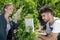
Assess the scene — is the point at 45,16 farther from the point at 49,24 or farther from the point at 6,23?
the point at 6,23

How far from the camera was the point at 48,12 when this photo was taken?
2.01 m

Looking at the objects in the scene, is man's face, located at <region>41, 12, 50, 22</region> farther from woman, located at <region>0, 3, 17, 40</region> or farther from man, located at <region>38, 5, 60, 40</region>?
woman, located at <region>0, 3, 17, 40</region>

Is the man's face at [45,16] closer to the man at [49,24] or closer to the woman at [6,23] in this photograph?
the man at [49,24]

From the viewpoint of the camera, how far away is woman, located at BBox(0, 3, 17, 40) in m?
2.16

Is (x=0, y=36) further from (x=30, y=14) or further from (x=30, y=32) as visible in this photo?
(x=30, y=14)

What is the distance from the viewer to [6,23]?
2.20m

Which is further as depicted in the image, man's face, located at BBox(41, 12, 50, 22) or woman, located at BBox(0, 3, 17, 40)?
woman, located at BBox(0, 3, 17, 40)

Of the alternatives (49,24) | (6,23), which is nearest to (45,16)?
(49,24)

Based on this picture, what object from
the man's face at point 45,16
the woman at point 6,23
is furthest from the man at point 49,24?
the woman at point 6,23

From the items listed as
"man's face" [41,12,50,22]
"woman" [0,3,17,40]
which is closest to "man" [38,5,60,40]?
"man's face" [41,12,50,22]

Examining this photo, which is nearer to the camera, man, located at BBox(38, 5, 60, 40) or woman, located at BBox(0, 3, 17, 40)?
man, located at BBox(38, 5, 60, 40)

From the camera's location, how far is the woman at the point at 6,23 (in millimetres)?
2156

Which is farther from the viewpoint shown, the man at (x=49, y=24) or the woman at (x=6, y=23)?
the woman at (x=6, y=23)

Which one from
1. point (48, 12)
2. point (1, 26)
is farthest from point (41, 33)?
point (1, 26)
